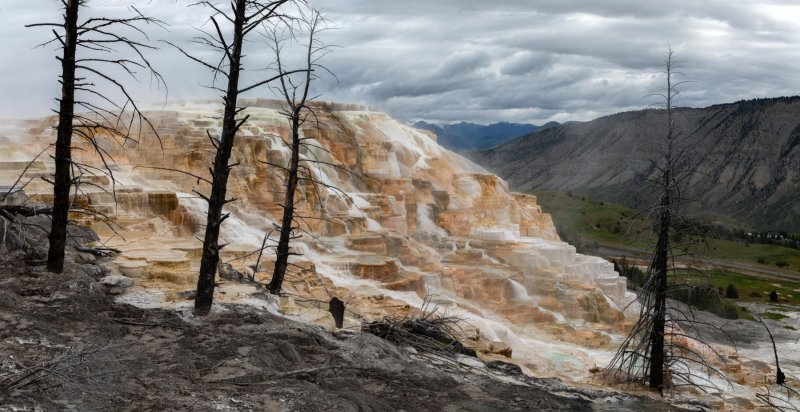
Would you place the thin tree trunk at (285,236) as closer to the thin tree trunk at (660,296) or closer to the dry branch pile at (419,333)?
the dry branch pile at (419,333)

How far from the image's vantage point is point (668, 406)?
9.65 m

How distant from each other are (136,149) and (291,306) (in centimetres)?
2085

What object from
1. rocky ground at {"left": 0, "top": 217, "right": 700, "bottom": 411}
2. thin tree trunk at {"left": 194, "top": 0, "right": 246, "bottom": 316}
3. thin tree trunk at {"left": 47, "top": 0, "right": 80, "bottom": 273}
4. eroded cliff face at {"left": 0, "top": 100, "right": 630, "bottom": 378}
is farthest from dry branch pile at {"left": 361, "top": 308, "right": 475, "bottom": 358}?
thin tree trunk at {"left": 47, "top": 0, "right": 80, "bottom": 273}

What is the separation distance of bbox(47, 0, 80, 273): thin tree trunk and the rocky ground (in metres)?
0.43

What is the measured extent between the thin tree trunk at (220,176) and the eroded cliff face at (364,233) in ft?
4.52

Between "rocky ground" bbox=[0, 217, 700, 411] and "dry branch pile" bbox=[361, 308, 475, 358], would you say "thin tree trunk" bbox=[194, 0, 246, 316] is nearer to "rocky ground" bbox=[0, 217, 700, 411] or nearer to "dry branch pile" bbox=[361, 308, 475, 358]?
"rocky ground" bbox=[0, 217, 700, 411]

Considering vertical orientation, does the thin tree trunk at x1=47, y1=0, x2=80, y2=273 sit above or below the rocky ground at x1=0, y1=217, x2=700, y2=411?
above

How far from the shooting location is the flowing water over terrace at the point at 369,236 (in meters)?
17.8

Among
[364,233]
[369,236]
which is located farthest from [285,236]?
[364,233]

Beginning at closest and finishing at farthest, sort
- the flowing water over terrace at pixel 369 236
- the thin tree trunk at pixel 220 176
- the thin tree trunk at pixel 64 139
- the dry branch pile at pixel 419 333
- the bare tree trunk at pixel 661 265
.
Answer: the thin tree trunk at pixel 220 176
the thin tree trunk at pixel 64 139
the dry branch pile at pixel 419 333
the bare tree trunk at pixel 661 265
the flowing water over terrace at pixel 369 236

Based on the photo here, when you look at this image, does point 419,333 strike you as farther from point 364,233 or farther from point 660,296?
point 364,233

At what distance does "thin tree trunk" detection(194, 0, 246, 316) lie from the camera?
28.6 ft

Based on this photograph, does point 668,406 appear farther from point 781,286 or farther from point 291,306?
point 781,286

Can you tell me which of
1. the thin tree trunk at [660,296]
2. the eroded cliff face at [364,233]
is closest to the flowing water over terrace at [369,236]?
the eroded cliff face at [364,233]
